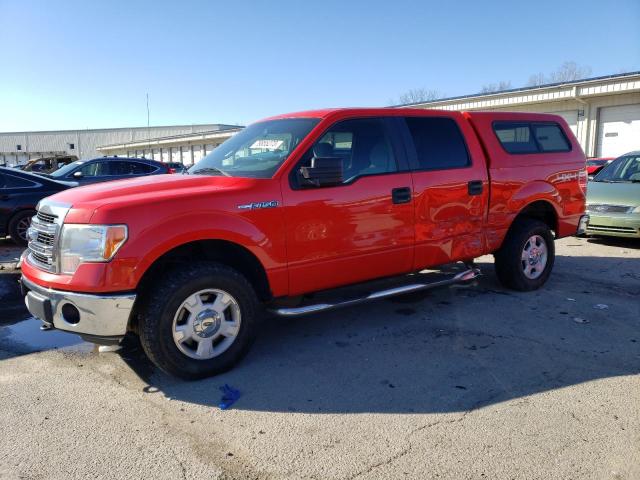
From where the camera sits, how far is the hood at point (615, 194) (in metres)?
8.72

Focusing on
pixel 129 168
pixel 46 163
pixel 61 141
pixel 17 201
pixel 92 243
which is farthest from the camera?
pixel 61 141

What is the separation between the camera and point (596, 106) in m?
19.8

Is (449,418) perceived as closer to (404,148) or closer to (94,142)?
(404,148)

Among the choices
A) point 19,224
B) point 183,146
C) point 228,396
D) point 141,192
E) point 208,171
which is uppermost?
point 183,146

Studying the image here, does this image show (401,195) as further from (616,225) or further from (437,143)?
(616,225)

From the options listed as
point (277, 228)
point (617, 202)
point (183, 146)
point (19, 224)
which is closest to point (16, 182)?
point (19, 224)

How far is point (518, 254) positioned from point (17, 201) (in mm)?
8495

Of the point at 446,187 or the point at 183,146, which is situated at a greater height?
the point at 183,146

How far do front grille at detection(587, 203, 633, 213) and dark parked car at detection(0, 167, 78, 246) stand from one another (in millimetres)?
10018

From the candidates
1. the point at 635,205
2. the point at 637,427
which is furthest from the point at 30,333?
the point at 635,205

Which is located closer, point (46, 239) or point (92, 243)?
point (92, 243)

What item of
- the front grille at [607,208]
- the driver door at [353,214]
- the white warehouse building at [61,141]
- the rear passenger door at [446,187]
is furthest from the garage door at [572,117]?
the white warehouse building at [61,141]

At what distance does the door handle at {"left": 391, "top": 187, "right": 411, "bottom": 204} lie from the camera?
4574 mm

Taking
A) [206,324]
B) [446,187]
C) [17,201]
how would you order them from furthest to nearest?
1. [17,201]
2. [446,187]
3. [206,324]
